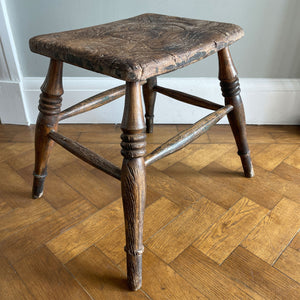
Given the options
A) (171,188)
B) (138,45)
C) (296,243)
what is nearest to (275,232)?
(296,243)

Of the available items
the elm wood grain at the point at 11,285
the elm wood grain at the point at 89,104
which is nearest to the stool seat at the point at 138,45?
the elm wood grain at the point at 89,104

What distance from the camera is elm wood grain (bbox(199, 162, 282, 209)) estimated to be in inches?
28.9

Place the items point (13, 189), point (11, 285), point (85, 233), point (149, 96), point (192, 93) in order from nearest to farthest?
point (11, 285)
point (85, 233)
point (13, 189)
point (149, 96)
point (192, 93)

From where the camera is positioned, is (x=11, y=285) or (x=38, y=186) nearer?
(x=11, y=285)

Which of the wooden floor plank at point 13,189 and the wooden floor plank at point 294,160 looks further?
the wooden floor plank at point 294,160

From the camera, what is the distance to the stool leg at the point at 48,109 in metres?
0.60

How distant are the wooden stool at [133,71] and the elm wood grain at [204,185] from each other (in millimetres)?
154

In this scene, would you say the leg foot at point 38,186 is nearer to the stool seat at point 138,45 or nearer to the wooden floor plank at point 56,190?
the wooden floor plank at point 56,190

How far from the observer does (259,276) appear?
55 cm

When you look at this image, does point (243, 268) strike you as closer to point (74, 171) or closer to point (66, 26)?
point (74, 171)

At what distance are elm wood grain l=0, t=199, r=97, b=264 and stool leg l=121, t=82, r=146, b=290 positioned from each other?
Answer: 8.6 inches

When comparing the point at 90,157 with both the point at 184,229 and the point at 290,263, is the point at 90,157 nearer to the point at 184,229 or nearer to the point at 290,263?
the point at 184,229

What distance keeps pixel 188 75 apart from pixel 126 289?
0.72 metres

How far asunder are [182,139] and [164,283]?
0.90 ft
